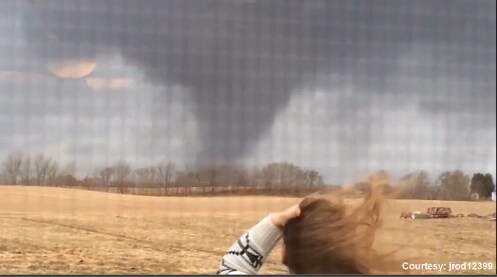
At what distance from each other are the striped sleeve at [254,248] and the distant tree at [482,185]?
7.74 feet

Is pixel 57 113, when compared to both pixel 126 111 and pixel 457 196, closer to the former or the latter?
pixel 126 111

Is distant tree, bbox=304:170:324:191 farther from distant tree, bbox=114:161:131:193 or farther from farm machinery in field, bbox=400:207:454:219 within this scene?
distant tree, bbox=114:161:131:193

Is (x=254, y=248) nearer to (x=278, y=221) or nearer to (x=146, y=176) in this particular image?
(x=278, y=221)

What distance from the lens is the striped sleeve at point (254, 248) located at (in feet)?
3.50

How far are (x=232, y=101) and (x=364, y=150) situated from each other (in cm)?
66

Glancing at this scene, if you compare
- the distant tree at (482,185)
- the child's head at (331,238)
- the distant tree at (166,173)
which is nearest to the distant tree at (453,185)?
the distant tree at (482,185)

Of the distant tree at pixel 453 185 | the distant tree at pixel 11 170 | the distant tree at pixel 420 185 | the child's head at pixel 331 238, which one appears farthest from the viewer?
the distant tree at pixel 453 185

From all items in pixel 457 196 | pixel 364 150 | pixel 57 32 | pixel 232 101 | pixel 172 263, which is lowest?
pixel 172 263

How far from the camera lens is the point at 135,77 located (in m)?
2.96

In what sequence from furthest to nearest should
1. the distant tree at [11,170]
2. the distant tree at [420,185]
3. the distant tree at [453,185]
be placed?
the distant tree at [453,185]
the distant tree at [420,185]
the distant tree at [11,170]

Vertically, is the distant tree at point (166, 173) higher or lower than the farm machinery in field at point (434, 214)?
higher

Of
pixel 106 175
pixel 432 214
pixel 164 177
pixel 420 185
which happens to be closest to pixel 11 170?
pixel 106 175

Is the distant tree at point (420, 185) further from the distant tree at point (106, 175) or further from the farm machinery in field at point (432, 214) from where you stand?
the distant tree at point (106, 175)

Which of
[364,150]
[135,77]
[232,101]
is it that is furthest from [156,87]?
[364,150]
